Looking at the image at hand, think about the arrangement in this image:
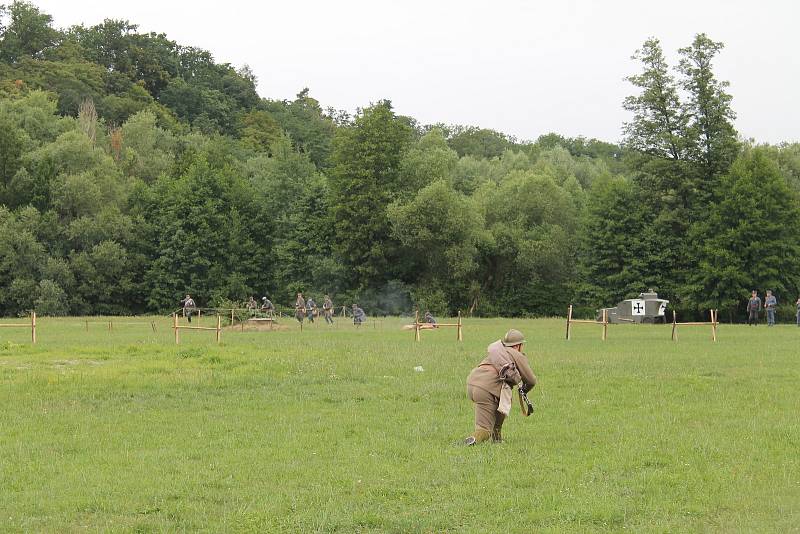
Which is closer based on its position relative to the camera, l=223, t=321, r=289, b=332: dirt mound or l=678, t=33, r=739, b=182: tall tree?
l=223, t=321, r=289, b=332: dirt mound

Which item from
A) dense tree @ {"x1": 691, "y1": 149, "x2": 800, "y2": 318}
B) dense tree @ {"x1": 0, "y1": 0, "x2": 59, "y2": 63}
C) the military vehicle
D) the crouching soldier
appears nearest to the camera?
the crouching soldier

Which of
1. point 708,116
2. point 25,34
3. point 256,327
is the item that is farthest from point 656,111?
point 25,34

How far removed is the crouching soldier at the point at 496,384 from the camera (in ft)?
48.3

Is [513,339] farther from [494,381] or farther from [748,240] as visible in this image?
[748,240]

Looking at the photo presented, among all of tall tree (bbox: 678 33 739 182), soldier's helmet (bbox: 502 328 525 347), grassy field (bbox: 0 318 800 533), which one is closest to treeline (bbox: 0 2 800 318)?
tall tree (bbox: 678 33 739 182)

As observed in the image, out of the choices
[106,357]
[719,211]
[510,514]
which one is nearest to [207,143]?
[719,211]

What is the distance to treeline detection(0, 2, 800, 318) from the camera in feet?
234

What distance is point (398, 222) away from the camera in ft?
248

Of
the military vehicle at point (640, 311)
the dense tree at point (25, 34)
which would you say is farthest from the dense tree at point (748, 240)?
the dense tree at point (25, 34)

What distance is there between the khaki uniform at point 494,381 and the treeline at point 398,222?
5581 centimetres

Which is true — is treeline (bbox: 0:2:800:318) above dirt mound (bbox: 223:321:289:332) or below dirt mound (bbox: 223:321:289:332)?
above

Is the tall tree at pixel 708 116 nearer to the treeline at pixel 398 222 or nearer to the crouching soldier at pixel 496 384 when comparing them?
the treeline at pixel 398 222

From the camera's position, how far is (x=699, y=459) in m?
13.7

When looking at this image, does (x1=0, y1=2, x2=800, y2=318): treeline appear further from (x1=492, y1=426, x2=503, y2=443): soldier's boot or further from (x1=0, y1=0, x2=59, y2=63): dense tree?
(x1=492, y1=426, x2=503, y2=443): soldier's boot
